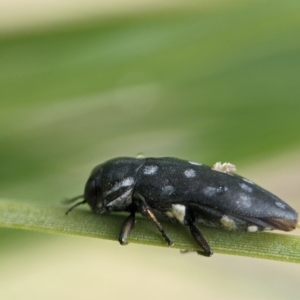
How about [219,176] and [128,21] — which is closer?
[219,176]

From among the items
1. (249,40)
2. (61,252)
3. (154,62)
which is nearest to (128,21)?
(154,62)

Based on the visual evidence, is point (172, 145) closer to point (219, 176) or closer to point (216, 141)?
point (216, 141)

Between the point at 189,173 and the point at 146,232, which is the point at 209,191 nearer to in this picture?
the point at 189,173

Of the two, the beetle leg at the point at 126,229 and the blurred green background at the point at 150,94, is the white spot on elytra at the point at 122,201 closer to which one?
the beetle leg at the point at 126,229

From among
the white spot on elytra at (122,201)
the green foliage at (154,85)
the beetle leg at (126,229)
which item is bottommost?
the beetle leg at (126,229)

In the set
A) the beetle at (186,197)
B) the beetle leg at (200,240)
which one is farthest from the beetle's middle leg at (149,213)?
the beetle leg at (200,240)

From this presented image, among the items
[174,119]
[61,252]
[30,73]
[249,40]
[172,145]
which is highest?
[249,40]

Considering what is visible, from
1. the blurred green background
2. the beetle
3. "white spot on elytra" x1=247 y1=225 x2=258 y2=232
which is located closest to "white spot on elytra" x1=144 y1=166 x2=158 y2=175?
the beetle
